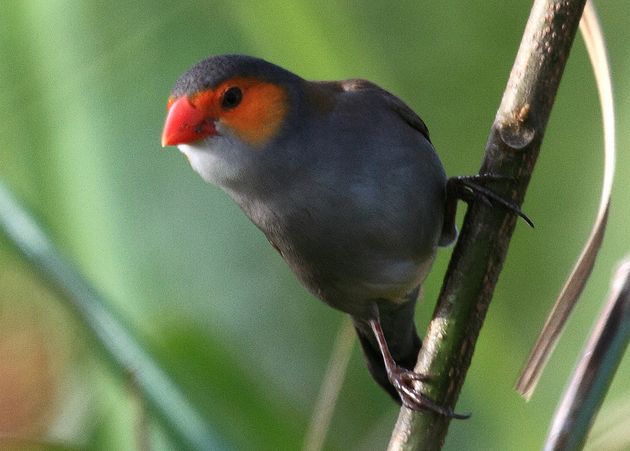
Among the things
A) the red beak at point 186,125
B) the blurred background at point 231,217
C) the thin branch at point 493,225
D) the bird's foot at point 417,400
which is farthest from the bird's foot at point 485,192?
the blurred background at point 231,217

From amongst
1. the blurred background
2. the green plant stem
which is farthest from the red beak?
the blurred background

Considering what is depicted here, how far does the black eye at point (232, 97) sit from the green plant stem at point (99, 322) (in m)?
0.23

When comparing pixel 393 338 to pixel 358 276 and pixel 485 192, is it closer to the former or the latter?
pixel 358 276

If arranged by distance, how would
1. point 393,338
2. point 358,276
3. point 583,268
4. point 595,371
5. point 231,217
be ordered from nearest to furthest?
point 595,371 < point 583,268 < point 358,276 < point 393,338 < point 231,217

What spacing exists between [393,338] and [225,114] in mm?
436

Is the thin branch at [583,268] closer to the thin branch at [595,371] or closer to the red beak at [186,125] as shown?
the thin branch at [595,371]

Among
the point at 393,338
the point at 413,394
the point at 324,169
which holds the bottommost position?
the point at 393,338

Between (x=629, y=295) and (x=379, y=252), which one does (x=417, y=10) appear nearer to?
(x=379, y=252)

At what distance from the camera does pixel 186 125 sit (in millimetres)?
982

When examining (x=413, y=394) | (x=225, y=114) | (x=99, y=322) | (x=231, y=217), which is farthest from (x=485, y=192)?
(x=231, y=217)

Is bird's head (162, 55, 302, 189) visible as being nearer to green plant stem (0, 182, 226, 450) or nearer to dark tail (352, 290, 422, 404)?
green plant stem (0, 182, 226, 450)

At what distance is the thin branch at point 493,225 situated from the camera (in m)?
0.81

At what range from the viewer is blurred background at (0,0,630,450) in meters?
1.29

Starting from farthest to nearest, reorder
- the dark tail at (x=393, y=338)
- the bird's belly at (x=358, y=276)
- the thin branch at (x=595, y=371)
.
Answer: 1. the dark tail at (x=393, y=338)
2. the bird's belly at (x=358, y=276)
3. the thin branch at (x=595, y=371)
